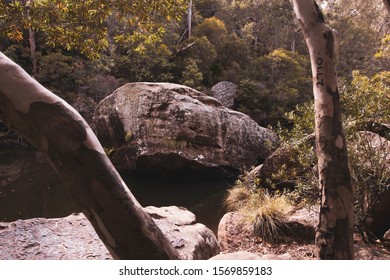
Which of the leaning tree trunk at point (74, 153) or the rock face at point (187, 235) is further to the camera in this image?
the rock face at point (187, 235)

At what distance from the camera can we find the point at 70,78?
596 inches

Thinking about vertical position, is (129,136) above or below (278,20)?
below

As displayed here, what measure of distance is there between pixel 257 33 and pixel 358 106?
69.7 feet

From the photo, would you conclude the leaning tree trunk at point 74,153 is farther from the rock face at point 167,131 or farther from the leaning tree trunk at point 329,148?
the rock face at point 167,131

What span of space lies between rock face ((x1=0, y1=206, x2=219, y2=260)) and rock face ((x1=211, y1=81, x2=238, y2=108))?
13761 mm

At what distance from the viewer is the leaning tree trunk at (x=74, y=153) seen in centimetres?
110

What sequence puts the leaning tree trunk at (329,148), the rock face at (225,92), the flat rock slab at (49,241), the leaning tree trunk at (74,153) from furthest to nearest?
the rock face at (225,92), the flat rock slab at (49,241), the leaning tree trunk at (329,148), the leaning tree trunk at (74,153)

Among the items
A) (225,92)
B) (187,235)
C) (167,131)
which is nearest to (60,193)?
(167,131)

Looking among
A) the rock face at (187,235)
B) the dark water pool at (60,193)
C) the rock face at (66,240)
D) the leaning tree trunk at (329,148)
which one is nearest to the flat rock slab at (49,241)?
the rock face at (66,240)

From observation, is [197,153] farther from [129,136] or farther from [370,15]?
[370,15]

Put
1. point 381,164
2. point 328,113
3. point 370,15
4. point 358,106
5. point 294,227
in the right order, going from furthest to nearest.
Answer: point 370,15, point 294,227, point 358,106, point 381,164, point 328,113

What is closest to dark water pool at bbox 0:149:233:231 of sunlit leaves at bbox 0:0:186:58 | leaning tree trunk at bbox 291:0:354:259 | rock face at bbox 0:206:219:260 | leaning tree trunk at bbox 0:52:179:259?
rock face at bbox 0:206:219:260

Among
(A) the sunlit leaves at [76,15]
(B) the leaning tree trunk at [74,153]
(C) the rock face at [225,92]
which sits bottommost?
(B) the leaning tree trunk at [74,153]
